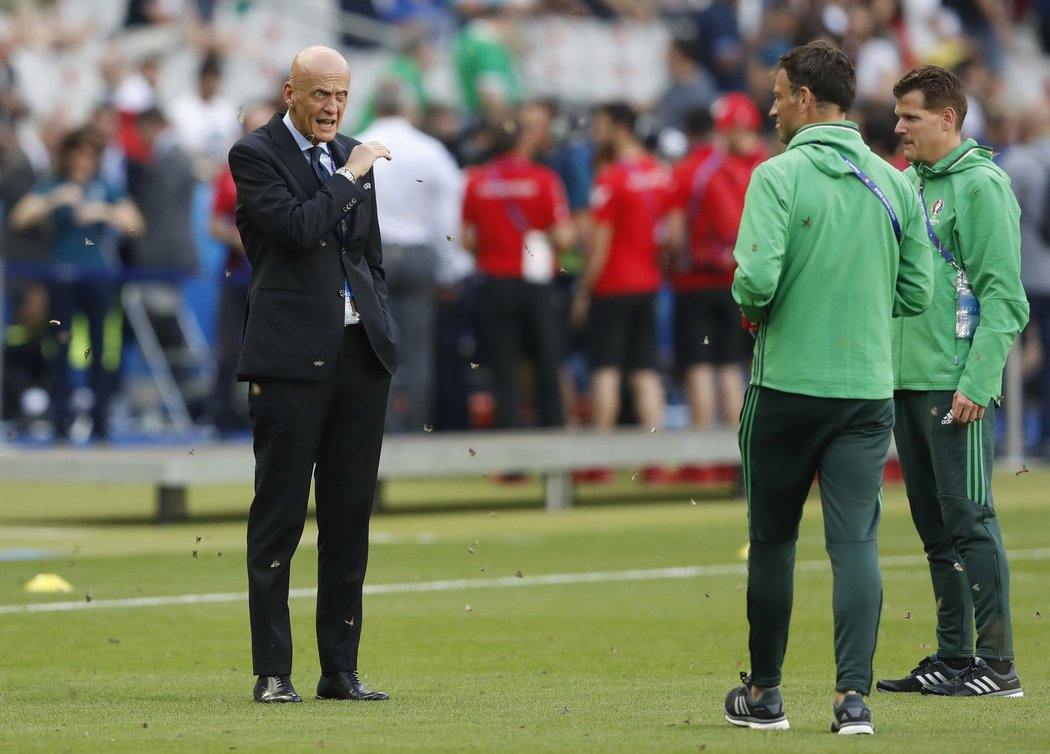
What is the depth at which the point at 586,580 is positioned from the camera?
38.8ft

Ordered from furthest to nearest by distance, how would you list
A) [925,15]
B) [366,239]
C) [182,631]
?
[925,15], [182,631], [366,239]

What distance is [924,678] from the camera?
8.02 metres

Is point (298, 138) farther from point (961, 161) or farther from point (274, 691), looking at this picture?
point (961, 161)

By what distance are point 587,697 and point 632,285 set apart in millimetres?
9908

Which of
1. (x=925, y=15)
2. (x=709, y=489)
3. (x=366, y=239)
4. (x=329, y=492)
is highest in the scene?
(x=925, y=15)

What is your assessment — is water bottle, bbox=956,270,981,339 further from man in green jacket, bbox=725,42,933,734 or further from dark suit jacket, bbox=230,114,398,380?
dark suit jacket, bbox=230,114,398,380

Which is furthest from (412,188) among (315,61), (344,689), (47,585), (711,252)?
(344,689)

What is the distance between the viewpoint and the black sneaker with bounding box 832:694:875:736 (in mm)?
6703

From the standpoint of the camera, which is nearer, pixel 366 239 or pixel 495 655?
pixel 366 239

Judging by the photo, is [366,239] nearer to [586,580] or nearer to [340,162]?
[340,162]

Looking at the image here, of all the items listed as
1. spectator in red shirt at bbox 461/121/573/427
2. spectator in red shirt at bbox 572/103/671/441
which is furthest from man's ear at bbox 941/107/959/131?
spectator in red shirt at bbox 572/103/671/441

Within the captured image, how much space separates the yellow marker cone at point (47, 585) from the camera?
11219mm

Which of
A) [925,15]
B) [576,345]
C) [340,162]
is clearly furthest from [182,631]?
[925,15]

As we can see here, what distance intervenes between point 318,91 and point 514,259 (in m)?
9.68
